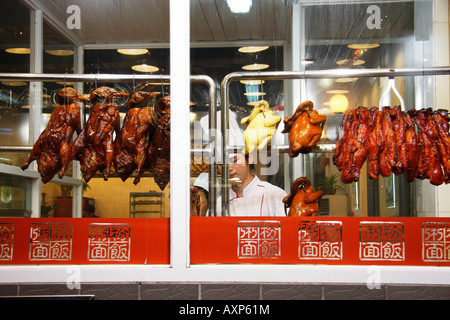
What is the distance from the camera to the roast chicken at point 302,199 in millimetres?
3721

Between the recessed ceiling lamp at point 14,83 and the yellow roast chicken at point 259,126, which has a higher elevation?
the recessed ceiling lamp at point 14,83

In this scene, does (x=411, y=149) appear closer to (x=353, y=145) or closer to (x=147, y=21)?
(x=353, y=145)

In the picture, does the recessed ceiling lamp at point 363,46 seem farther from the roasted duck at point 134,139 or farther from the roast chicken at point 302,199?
the roasted duck at point 134,139

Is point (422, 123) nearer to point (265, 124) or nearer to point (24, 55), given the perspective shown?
point (265, 124)

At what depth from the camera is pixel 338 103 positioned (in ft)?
14.0

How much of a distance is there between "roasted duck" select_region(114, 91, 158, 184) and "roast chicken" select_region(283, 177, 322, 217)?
3.62 ft

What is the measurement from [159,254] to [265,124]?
1.27m

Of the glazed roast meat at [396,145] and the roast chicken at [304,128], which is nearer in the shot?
the glazed roast meat at [396,145]

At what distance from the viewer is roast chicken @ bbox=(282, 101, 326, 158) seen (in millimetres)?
3840

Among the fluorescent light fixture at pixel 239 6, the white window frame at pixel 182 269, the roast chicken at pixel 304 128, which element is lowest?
the white window frame at pixel 182 269

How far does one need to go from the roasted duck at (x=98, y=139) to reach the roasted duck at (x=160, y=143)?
0.29 m

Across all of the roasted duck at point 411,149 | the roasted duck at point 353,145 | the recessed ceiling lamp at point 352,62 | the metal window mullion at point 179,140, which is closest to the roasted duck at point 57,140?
the metal window mullion at point 179,140

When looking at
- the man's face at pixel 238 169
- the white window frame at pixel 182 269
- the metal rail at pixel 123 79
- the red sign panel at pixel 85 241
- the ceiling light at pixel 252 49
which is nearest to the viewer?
the white window frame at pixel 182 269
